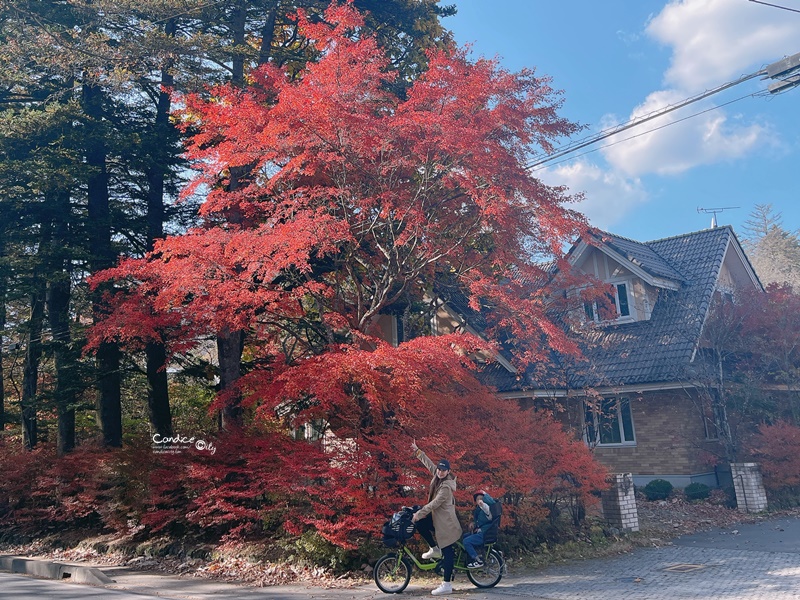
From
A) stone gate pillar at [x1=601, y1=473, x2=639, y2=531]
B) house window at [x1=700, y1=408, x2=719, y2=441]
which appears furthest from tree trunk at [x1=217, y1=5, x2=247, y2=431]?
house window at [x1=700, y1=408, x2=719, y2=441]

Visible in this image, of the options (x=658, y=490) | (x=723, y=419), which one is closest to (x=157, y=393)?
(x=658, y=490)

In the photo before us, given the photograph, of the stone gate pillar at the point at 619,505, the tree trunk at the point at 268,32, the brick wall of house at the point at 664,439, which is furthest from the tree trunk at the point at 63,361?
the brick wall of house at the point at 664,439

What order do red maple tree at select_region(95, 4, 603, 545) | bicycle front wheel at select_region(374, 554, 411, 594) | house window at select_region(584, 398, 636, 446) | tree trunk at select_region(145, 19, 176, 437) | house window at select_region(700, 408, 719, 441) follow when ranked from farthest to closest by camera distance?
house window at select_region(584, 398, 636, 446)
house window at select_region(700, 408, 719, 441)
tree trunk at select_region(145, 19, 176, 437)
red maple tree at select_region(95, 4, 603, 545)
bicycle front wheel at select_region(374, 554, 411, 594)

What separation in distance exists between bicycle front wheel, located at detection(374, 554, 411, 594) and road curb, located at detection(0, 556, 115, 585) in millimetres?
5262

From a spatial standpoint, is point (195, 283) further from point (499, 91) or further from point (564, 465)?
point (564, 465)

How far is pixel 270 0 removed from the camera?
17.4 metres

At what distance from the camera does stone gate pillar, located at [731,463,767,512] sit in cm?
1672

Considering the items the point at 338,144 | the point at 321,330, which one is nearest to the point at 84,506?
the point at 321,330

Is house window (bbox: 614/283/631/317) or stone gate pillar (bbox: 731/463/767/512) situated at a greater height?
house window (bbox: 614/283/631/317)

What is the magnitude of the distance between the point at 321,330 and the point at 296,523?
503cm

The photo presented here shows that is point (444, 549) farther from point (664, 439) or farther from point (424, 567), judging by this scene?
point (664, 439)

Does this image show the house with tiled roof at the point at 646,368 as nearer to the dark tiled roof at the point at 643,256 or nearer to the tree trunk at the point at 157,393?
the dark tiled roof at the point at 643,256

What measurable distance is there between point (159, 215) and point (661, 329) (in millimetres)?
15586

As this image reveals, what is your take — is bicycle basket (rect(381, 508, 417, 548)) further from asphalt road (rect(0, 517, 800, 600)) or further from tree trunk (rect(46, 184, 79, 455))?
tree trunk (rect(46, 184, 79, 455))
